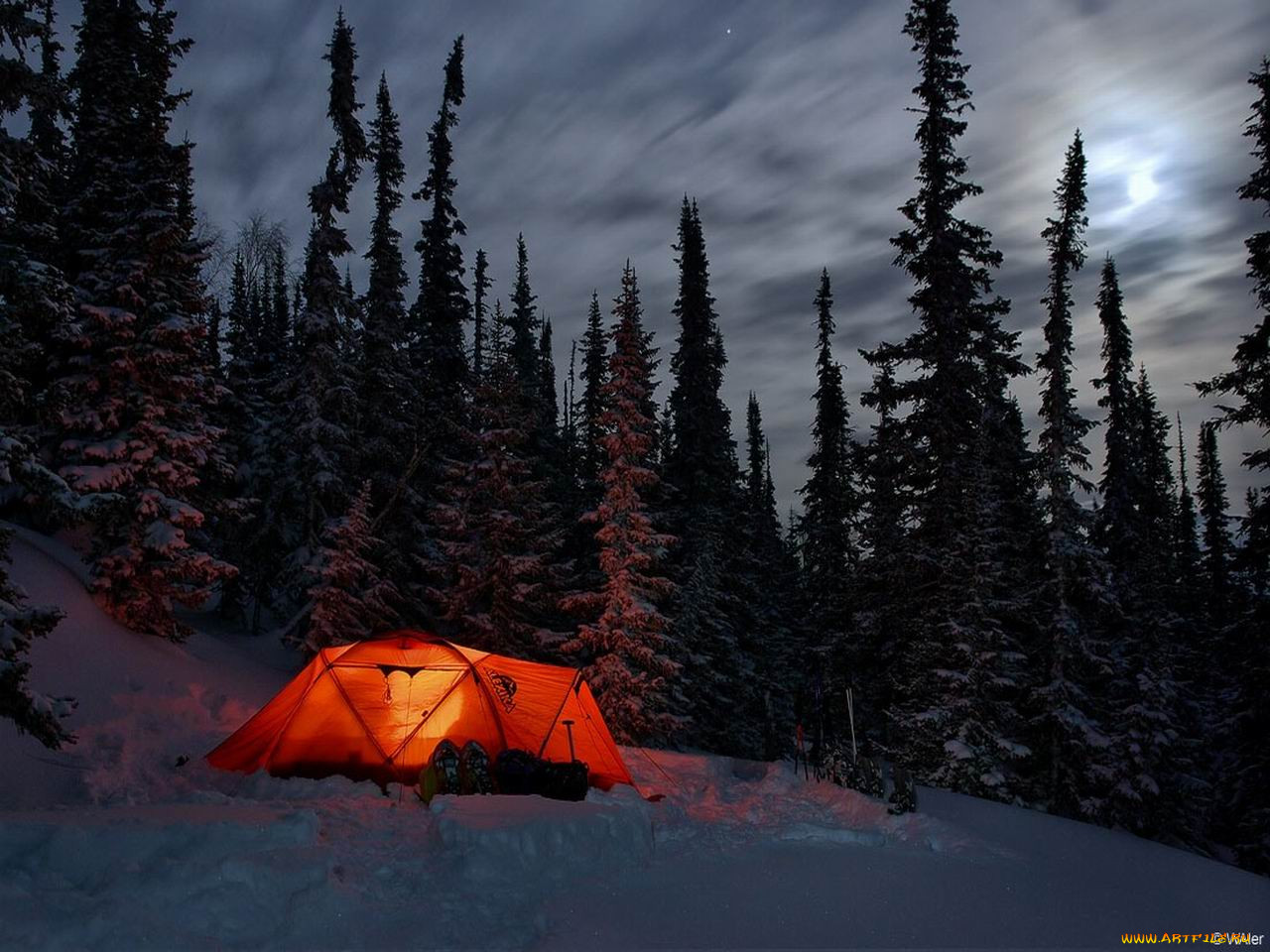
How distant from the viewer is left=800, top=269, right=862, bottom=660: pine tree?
2957cm

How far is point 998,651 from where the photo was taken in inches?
704

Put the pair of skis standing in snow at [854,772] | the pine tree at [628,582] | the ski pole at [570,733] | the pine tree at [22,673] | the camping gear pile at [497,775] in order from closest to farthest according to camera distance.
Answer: the pine tree at [22,673] < the camping gear pile at [497,775] < the ski pole at [570,733] < the pair of skis standing in snow at [854,772] < the pine tree at [628,582]

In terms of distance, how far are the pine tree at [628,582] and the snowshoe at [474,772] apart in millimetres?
7904

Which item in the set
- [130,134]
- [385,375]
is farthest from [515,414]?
[130,134]

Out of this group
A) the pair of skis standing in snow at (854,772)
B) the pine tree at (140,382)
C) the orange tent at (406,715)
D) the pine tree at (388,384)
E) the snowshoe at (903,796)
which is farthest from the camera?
the pine tree at (388,384)

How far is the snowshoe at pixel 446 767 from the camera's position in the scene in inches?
437

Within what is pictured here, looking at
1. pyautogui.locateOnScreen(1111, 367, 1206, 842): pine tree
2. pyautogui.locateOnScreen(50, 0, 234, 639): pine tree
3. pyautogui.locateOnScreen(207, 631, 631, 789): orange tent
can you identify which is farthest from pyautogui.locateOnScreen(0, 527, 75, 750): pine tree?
pyautogui.locateOnScreen(1111, 367, 1206, 842): pine tree

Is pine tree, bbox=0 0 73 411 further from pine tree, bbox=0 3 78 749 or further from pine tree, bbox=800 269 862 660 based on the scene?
pine tree, bbox=800 269 862 660

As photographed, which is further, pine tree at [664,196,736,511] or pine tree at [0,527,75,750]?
pine tree at [664,196,736,511]

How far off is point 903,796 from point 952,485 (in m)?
9.12

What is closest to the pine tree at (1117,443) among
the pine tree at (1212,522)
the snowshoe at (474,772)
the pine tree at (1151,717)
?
the pine tree at (1151,717)

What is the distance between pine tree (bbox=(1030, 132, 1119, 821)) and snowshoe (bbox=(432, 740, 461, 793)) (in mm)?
15508

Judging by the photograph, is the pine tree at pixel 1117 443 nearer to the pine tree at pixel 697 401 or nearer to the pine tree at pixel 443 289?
the pine tree at pixel 697 401

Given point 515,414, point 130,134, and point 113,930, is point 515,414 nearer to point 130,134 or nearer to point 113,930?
point 130,134
